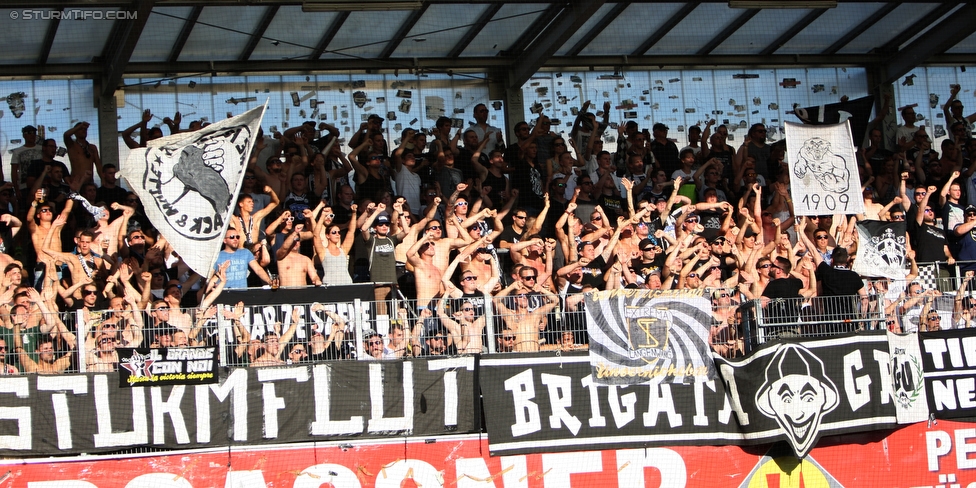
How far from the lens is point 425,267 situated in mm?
13141

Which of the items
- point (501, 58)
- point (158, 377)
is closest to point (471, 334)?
point (158, 377)

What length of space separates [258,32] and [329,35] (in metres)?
1.01

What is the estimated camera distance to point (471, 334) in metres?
11.5

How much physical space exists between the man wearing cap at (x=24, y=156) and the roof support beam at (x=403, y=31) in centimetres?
506

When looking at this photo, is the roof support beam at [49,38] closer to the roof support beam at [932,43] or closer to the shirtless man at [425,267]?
the shirtless man at [425,267]

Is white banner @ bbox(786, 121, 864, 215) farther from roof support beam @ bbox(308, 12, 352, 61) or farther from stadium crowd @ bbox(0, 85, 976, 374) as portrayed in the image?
roof support beam @ bbox(308, 12, 352, 61)

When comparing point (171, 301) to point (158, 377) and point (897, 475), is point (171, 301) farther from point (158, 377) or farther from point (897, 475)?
point (897, 475)

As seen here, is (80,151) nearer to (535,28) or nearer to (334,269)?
(334,269)

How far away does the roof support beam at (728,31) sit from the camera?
17.5 meters

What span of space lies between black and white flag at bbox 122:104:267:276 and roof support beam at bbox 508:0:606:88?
5.43 meters

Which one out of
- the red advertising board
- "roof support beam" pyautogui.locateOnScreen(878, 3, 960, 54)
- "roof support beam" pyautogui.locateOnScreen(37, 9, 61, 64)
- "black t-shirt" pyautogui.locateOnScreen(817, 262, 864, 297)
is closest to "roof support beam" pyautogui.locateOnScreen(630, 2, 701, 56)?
"roof support beam" pyautogui.locateOnScreen(878, 3, 960, 54)

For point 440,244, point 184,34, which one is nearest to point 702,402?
point 440,244

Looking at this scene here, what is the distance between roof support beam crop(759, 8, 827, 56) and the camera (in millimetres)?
17781

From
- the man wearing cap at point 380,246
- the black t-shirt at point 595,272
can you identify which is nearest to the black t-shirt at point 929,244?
the black t-shirt at point 595,272
